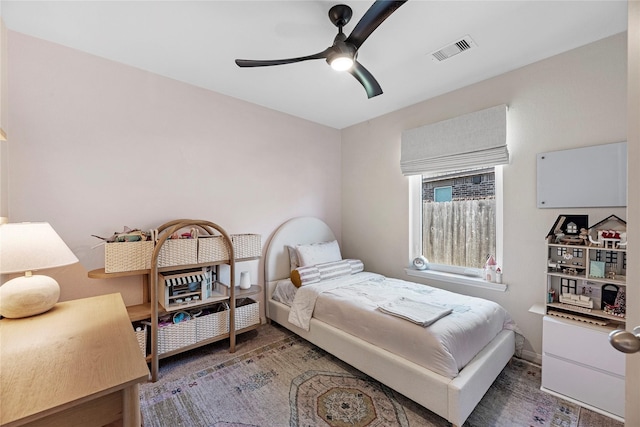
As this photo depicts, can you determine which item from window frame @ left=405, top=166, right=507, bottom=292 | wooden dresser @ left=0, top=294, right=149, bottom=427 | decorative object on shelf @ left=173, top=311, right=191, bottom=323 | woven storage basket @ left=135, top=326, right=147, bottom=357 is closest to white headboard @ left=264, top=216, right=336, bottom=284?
decorative object on shelf @ left=173, top=311, right=191, bottom=323

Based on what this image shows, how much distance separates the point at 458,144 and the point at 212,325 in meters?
2.93

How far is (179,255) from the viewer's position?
2.22 metres

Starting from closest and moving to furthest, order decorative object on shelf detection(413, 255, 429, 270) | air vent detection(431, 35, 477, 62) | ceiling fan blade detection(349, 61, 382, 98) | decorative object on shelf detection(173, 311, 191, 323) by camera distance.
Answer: ceiling fan blade detection(349, 61, 382, 98) < air vent detection(431, 35, 477, 62) < decorative object on shelf detection(173, 311, 191, 323) < decorative object on shelf detection(413, 255, 429, 270)

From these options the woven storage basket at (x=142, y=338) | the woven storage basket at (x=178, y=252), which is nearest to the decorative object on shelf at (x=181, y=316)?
the woven storage basket at (x=142, y=338)

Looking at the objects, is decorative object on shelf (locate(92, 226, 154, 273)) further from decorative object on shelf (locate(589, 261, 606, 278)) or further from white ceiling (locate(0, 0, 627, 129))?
decorative object on shelf (locate(589, 261, 606, 278))

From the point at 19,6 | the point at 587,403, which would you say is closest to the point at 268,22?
the point at 19,6

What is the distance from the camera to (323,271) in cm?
296

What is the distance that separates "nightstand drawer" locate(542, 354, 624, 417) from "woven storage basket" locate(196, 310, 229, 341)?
2.57 metres

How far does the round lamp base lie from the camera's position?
128 centimetres

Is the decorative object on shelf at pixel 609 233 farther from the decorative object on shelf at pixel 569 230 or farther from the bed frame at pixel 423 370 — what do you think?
the bed frame at pixel 423 370

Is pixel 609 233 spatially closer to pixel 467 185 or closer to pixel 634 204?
pixel 467 185

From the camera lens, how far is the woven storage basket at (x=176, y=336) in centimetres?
216

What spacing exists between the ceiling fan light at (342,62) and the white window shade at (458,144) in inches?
60.8

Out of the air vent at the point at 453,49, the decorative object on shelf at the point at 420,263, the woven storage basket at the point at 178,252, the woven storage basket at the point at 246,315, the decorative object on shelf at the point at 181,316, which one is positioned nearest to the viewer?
the air vent at the point at 453,49
